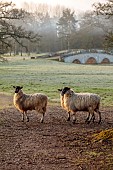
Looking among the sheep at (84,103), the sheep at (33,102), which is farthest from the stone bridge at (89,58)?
the sheep at (84,103)

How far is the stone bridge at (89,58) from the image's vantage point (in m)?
120

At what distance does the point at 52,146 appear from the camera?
1263 centimetres

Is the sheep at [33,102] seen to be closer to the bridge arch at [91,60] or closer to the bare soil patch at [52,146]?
the bare soil patch at [52,146]

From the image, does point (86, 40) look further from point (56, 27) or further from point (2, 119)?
point (2, 119)

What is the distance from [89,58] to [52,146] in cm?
11336

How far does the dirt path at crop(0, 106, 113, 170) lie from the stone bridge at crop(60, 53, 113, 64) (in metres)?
101

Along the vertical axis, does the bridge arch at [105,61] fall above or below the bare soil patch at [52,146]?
below

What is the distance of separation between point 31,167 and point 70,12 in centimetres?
16224

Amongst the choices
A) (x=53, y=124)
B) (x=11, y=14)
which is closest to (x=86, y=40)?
(x=11, y=14)

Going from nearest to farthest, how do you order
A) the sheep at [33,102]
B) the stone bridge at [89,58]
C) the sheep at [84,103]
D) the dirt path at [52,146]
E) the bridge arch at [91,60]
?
the dirt path at [52,146], the sheep at [84,103], the sheep at [33,102], the stone bridge at [89,58], the bridge arch at [91,60]

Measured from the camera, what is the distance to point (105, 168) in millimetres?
9844

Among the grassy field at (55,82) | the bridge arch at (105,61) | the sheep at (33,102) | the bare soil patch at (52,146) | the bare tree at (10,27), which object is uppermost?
the bare tree at (10,27)

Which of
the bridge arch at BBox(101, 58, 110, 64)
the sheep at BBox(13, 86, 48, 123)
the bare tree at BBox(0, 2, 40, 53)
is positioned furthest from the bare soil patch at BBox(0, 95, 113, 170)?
the bridge arch at BBox(101, 58, 110, 64)

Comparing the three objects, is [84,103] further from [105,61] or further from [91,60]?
[105,61]
